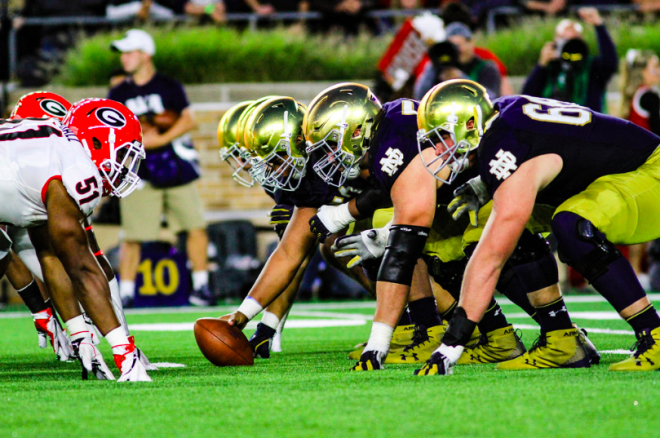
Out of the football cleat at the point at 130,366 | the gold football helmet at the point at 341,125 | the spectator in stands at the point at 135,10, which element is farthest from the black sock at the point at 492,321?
the spectator in stands at the point at 135,10

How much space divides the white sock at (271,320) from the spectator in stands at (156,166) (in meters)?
3.67

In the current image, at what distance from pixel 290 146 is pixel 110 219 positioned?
17.0 feet

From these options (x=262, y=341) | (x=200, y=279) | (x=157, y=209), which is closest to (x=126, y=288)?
(x=200, y=279)

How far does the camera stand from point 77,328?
434 centimetres

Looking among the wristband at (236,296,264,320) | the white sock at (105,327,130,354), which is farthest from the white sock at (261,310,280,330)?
the white sock at (105,327,130,354)

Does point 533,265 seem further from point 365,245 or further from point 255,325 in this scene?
point 255,325

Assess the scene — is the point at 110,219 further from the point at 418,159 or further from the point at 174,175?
the point at 418,159

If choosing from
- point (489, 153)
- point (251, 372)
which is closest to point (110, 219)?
point (251, 372)

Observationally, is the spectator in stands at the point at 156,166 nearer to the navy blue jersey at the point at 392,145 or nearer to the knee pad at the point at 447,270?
the knee pad at the point at 447,270

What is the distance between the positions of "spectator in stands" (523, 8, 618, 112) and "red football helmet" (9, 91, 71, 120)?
14.6ft

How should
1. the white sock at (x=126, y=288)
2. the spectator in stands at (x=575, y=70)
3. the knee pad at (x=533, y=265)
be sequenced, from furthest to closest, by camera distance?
the white sock at (x=126, y=288) → the spectator in stands at (x=575, y=70) → the knee pad at (x=533, y=265)

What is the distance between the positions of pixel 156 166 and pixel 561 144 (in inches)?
222

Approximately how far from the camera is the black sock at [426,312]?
509 centimetres

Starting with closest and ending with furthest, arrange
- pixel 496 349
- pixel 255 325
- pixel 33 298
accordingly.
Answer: pixel 496 349
pixel 33 298
pixel 255 325
